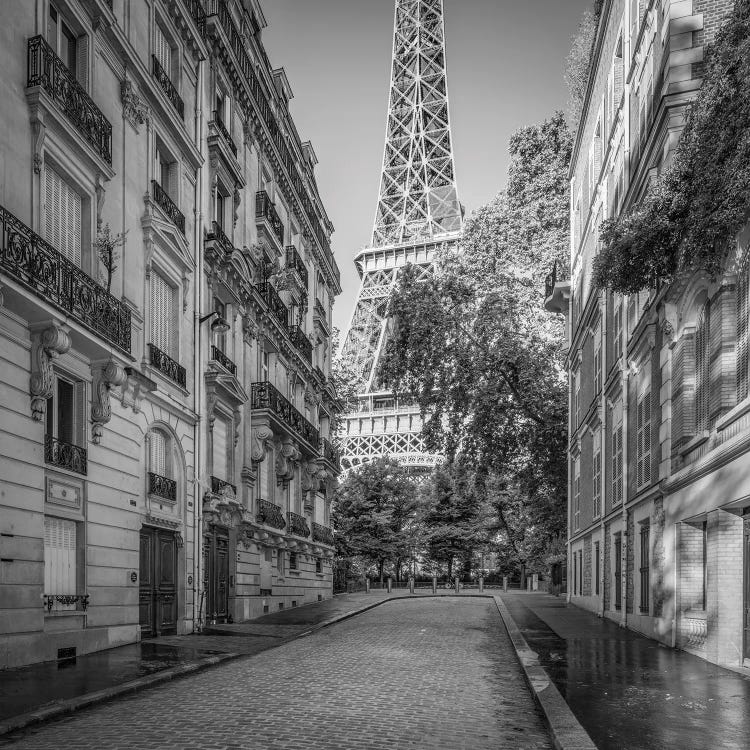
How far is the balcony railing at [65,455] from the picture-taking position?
14320mm

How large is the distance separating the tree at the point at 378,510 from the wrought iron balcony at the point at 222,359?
38.7 meters

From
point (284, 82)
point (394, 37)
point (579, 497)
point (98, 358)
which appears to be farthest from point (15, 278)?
point (394, 37)

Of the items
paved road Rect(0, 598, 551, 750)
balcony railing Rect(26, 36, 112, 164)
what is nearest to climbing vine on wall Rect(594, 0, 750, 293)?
paved road Rect(0, 598, 551, 750)

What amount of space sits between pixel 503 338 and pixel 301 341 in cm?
743

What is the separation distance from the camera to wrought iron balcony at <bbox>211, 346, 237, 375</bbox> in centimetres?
2311

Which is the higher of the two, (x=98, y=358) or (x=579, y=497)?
(x=98, y=358)

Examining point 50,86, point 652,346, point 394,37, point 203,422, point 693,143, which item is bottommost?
point 203,422

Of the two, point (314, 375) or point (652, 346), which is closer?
point (652, 346)

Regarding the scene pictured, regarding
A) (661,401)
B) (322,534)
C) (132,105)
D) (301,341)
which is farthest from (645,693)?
(322,534)

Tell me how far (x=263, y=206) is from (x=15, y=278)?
1614cm

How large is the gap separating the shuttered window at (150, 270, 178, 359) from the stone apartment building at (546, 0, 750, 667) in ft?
32.7

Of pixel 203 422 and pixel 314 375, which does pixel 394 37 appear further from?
pixel 203 422

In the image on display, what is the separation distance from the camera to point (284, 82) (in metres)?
33.2

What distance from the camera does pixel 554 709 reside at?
30.3ft
